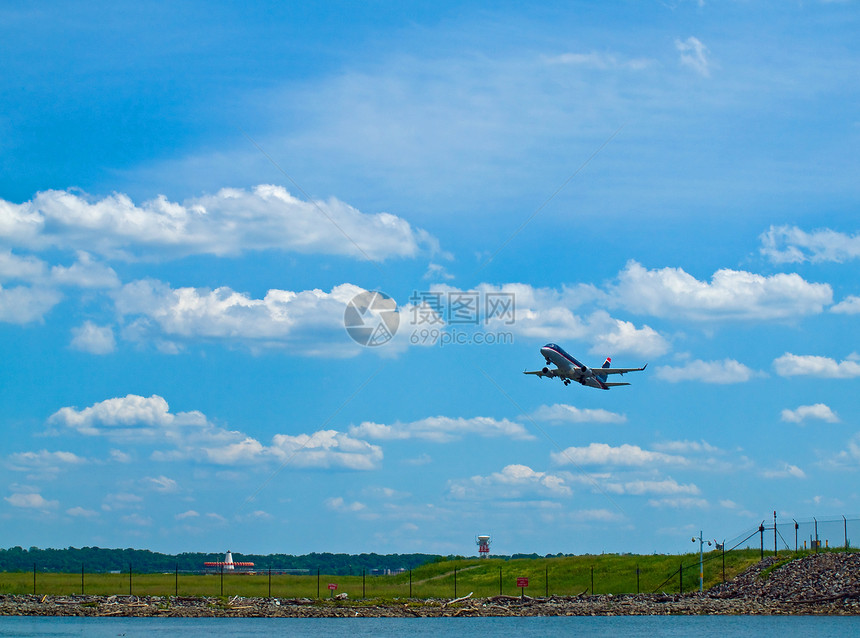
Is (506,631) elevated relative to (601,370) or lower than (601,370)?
lower

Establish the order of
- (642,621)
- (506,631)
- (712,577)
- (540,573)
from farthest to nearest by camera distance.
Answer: (540,573), (712,577), (642,621), (506,631)

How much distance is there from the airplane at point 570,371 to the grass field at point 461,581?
21362mm

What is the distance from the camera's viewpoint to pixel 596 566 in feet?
378

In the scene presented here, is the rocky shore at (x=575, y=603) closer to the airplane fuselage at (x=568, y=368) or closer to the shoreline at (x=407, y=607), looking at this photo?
the shoreline at (x=407, y=607)

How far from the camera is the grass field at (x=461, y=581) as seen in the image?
101062 millimetres

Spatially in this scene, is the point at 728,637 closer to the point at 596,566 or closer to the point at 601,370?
the point at 601,370

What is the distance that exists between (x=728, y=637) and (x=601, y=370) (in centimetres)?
3797

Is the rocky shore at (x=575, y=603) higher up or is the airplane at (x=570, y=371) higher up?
the airplane at (x=570, y=371)

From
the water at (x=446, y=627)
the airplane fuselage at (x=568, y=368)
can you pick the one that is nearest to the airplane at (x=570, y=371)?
the airplane fuselage at (x=568, y=368)

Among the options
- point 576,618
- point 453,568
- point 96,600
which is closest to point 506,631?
point 576,618

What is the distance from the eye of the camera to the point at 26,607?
88.1 metres

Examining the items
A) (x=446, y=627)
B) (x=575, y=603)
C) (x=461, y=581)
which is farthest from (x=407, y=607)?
(x=461, y=581)

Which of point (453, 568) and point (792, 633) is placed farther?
point (453, 568)

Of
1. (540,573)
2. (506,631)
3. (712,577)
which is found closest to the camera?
(506,631)
